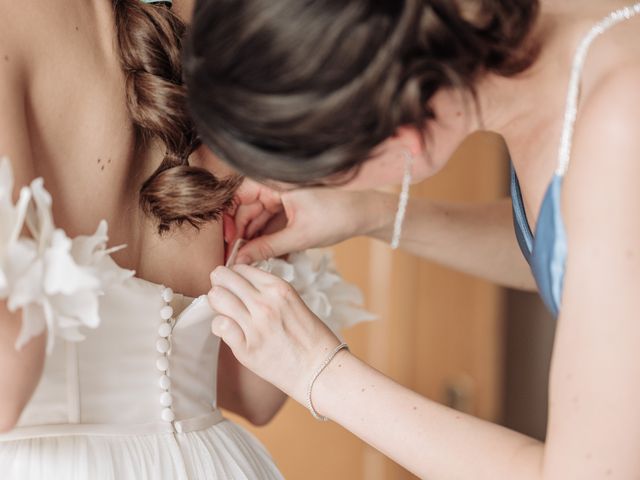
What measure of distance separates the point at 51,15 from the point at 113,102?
12 centimetres

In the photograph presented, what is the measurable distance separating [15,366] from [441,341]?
218 centimetres

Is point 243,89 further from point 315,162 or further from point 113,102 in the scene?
point 113,102

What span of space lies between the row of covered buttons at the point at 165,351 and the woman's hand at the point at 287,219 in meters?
0.15

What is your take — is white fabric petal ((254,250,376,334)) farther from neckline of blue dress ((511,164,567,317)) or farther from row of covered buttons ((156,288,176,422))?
neckline of blue dress ((511,164,567,317))

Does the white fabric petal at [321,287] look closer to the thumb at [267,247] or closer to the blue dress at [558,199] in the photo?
the thumb at [267,247]

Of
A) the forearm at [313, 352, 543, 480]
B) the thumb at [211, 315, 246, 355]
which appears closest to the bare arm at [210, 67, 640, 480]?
the forearm at [313, 352, 543, 480]

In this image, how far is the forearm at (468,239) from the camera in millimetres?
1479

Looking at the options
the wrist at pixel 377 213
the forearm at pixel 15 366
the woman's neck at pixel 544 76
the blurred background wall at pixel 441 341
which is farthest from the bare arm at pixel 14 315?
the blurred background wall at pixel 441 341

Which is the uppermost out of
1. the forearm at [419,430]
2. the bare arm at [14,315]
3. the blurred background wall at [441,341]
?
the bare arm at [14,315]

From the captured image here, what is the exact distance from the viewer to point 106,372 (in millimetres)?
1056

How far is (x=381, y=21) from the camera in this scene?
0.82 meters

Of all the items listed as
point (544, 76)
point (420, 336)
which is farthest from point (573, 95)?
point (420, 336)

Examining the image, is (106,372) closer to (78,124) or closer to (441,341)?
(78,124)

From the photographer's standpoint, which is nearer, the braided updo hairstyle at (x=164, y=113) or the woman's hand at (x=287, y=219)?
the braided updo hairstyle at (x=164, y=113)
